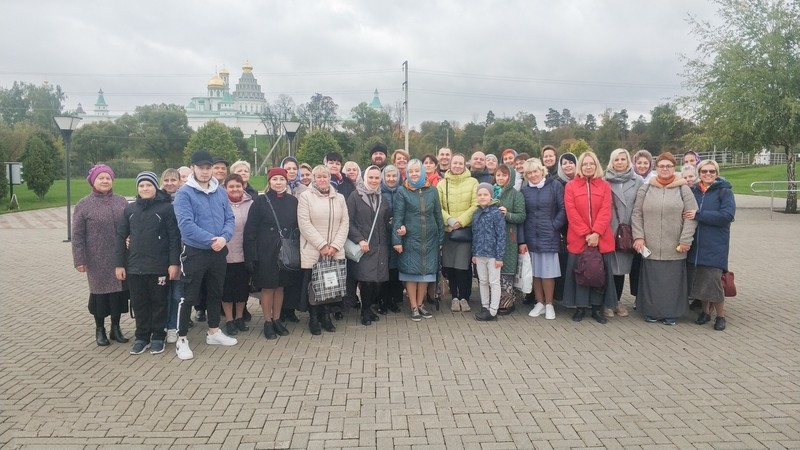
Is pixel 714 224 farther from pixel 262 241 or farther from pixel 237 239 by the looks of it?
pixel 237 239

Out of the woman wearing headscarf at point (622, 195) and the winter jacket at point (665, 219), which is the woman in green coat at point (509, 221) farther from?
the winter jacket at point (665, 219)

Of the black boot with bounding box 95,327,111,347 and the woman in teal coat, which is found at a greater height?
the woman in teal coat

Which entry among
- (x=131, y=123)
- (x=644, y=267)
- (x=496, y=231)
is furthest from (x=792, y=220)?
(x=131, y=123)

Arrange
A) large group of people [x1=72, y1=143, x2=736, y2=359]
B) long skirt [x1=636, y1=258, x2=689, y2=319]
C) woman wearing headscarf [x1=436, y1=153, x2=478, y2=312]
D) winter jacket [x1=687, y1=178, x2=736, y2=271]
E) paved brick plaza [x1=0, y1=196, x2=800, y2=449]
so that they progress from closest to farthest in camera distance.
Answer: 1. paved brick plaza [x1=0, y1=196, x2=800, y2=449]
2. large group of people [x1=72, y1=143, x2=736, y2=359]
3. winter jacket [x1=687, y1=178, x2=736, y2=271]
4. long skirt [x1=636, y1=258, x2=689, y2=319]
5. woman wearing headscarf [x1=436, y1=153, x2=478, y2=312]

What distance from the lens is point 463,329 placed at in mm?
6637

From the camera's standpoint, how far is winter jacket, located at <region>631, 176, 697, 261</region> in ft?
21.7

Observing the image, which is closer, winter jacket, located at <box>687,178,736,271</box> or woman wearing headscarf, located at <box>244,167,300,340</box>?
woman wearing headscarf, located at <box>244,167,300,340</box>

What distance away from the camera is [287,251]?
20.5 feet

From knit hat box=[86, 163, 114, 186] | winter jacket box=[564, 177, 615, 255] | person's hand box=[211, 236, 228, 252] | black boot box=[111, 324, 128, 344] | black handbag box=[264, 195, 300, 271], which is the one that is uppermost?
knit hat box=[86, 163, 114, 186]

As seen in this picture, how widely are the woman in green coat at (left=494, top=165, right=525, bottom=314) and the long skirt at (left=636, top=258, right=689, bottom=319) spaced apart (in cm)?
157

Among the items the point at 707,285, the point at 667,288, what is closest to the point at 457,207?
the point at 667,288

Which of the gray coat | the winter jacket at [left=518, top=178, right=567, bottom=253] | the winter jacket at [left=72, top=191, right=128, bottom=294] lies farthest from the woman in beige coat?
the gray coat

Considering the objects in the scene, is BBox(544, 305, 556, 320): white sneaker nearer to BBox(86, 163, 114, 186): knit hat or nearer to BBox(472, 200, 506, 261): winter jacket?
BBox(472, 200, 506, 261): winter jacket

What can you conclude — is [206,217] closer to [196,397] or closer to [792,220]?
[196,397]
